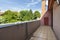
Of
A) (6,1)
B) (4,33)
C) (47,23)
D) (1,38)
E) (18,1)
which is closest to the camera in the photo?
(1,38)

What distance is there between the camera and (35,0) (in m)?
59.0

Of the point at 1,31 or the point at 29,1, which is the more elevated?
the point at 29,1

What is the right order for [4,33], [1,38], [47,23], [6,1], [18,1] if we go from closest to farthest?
[1,38] < [4,33] < [47,23] < [6,1] < [18,1]

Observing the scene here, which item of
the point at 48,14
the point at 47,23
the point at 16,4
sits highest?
the point at 16,4

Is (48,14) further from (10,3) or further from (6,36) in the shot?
(10,3)

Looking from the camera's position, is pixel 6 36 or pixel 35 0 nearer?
pixel 6 36

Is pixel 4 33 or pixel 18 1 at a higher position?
pixel 18 1

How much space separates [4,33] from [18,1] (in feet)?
180

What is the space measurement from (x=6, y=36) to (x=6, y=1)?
168 feet

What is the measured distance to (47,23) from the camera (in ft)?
55.7

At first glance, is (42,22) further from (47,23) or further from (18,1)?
(18,1)

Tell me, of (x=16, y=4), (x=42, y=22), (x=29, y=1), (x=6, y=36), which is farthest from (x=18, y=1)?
(x=6, y=36)

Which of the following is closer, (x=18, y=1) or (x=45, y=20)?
(x=45, y=20)

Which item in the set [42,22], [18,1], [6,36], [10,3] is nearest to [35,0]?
[18,1]
